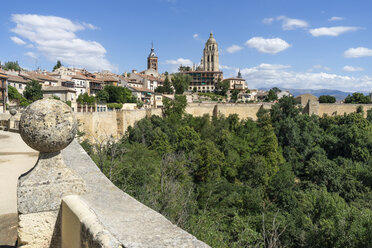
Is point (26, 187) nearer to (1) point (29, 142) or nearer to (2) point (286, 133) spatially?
(1) point (29, 142)

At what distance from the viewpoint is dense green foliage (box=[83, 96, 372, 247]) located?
11.5m

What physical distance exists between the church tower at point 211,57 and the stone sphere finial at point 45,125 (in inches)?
4170

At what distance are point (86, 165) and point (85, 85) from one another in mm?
52418

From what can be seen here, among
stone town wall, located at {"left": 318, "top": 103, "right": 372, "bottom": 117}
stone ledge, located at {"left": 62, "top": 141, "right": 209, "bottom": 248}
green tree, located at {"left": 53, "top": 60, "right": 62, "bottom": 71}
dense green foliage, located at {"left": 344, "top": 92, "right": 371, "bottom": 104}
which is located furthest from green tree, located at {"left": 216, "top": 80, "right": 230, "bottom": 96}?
stone ledge, located at {"left": 62, "top": 141, "right": 209, "bottom": 248}

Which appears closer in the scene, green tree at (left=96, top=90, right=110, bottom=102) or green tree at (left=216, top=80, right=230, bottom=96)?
green tree at (left=96, top=90, right=110, bottom=102)

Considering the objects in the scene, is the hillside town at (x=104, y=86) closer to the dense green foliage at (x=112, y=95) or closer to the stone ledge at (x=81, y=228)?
the dense green foliage at (x=112, y=95)

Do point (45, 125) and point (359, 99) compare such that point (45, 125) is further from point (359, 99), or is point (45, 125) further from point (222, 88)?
point (222, 88)

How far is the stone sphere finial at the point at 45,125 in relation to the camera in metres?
2.64

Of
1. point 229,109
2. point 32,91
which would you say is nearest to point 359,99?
point 229,109

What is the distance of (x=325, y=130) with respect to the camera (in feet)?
157

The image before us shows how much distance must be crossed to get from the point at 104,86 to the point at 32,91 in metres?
13.8

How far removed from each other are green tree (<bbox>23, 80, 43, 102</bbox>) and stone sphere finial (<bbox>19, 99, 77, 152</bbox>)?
4284cm

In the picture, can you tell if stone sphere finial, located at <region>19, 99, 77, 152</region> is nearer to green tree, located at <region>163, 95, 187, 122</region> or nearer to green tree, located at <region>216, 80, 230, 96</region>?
green tree, located at <region>163, 95, 187, 122</region>

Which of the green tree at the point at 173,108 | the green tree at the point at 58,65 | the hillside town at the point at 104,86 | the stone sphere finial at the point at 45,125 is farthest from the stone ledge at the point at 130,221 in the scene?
the green tree at the point at 58,65
